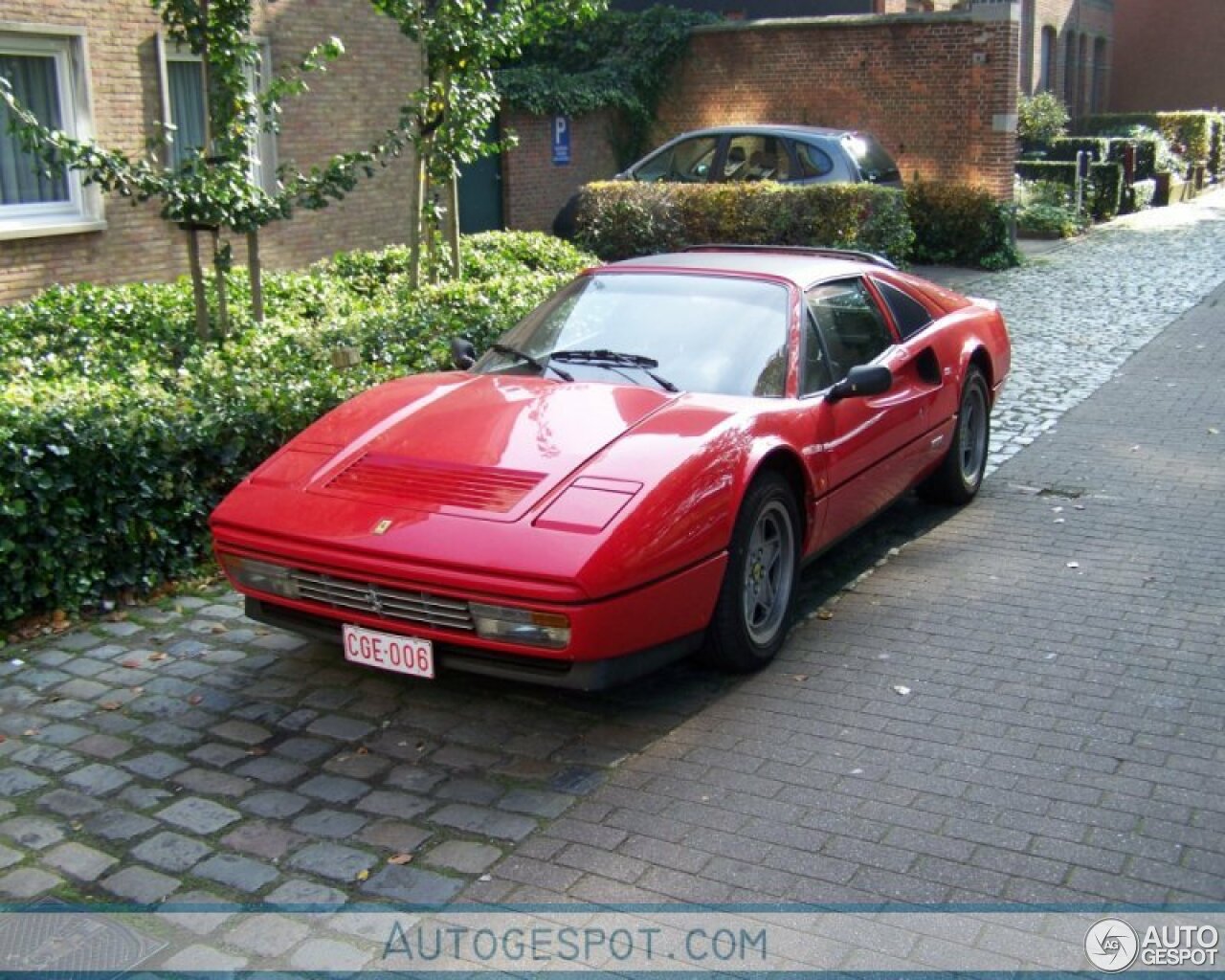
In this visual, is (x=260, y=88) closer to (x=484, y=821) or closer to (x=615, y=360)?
(x=615, y=360)

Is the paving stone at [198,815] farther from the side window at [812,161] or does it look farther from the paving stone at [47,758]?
the side window at [812,161]

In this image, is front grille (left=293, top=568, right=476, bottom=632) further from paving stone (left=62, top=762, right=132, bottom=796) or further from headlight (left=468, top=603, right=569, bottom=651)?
paving stone (left=62, top=762, right=132, bottom=796)

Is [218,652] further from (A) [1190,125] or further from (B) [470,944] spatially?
(A) [1190,125]

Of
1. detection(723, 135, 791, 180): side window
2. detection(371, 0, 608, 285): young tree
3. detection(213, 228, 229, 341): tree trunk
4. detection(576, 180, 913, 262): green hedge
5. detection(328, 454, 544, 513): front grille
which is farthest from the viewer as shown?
detection(723, 135, 791, 180): side window

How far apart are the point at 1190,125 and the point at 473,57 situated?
84.3ft

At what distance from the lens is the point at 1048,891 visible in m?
3.67

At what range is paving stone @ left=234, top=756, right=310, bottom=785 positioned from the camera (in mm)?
4402

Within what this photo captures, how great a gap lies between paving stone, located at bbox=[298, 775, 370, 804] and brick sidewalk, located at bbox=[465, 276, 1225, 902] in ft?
2.15

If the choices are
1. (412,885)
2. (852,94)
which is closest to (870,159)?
(852,94)

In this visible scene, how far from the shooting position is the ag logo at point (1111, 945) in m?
3.36

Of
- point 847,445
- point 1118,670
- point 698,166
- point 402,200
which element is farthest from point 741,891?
point 698,166

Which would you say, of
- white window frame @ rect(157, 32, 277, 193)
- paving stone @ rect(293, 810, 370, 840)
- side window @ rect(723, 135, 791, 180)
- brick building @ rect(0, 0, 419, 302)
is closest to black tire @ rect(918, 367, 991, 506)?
paving stone @ rect(293, 810, 370, 840)

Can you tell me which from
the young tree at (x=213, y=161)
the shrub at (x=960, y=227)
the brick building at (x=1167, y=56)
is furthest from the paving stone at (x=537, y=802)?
the brick building at (x=1167, y=56)

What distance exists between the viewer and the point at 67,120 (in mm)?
11766
